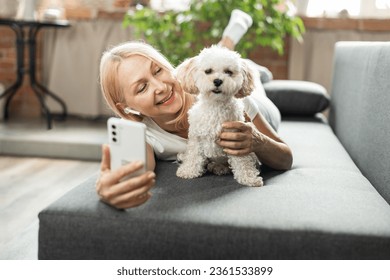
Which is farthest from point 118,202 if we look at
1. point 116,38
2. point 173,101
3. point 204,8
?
Answer: point 116,38

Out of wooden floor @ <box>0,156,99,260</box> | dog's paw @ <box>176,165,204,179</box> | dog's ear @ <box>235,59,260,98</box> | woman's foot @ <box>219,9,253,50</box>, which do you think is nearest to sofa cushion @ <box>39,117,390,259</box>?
dog's paw @ <box>176,165,204,179</box>

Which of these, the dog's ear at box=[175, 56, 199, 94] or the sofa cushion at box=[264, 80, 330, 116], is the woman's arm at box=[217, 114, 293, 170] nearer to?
the dog's ear at box=[175, 56, 199, 94]

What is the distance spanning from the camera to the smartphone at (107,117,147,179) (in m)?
1.05

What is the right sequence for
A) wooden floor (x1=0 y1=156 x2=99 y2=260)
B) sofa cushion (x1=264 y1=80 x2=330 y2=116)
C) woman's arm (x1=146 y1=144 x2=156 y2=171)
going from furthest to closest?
sofa cushion (x1=264 y1=80 x2=330 y2=116)
wooden floor (x1=0 y1=156 x2=99 y2=260)
woman's arm (x1=146 y1=144 x2=156 y2=171)

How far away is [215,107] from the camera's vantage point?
129 centimetres

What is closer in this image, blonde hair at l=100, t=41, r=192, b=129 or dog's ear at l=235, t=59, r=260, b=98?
dog's ear at l=235, t=59, r=260, b=98

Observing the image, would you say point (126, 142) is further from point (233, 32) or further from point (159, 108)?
point (233, 32)

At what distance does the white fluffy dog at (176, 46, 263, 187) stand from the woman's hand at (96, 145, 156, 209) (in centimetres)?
28

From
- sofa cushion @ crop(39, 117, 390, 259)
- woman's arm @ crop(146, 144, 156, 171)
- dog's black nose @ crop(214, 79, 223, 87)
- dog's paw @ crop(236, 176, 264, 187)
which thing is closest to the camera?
sofa cushion @ crop(39, 117, 390, 259)

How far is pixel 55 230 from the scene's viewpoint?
3.65 feet

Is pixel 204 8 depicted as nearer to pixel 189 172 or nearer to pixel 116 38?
pixel 116 38

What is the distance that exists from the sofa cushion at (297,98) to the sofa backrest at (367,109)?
0.86 feet

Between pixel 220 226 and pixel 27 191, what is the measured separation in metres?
1.85
